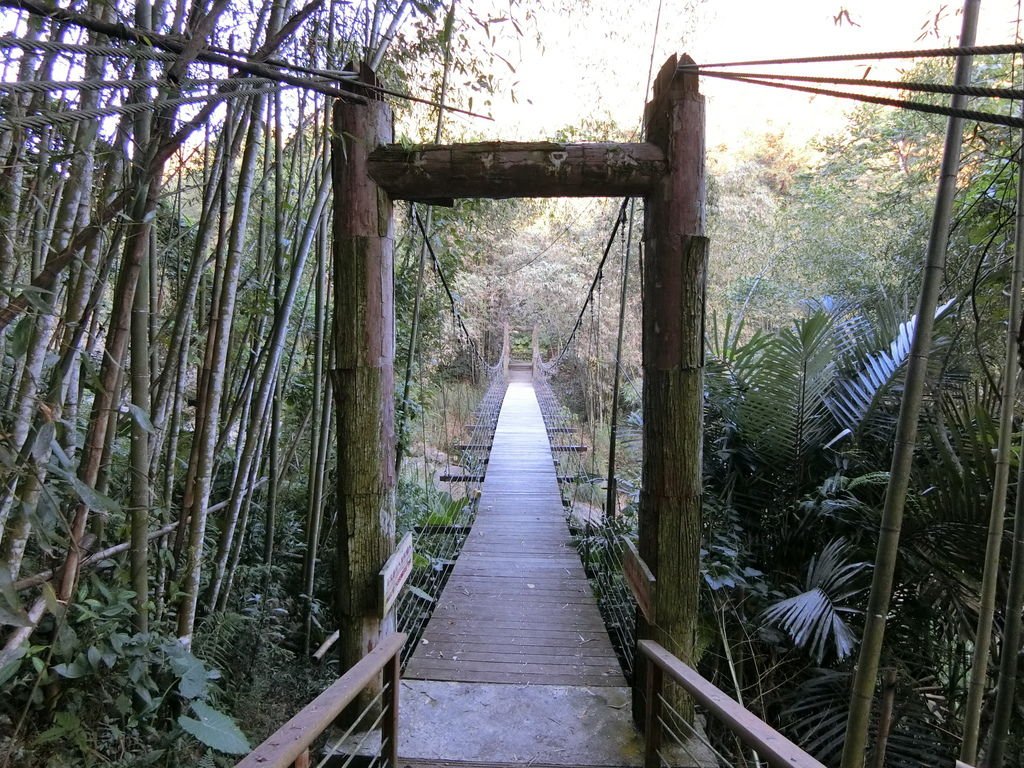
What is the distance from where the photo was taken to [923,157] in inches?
173

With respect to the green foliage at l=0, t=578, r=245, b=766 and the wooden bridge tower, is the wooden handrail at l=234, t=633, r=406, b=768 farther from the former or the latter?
the green foliage at l=0, t=578, r=245, b=766

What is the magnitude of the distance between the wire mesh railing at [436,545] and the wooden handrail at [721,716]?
0.82 m

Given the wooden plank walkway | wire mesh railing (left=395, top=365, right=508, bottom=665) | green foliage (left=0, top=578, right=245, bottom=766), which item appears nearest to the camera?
green foliage (left=0, top=578, right=245, bottom=766)

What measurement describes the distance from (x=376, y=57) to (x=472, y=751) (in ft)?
6.82

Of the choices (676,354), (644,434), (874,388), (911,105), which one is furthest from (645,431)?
(874,388)

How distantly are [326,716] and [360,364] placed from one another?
846 mm

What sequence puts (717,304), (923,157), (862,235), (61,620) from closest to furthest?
(61,620) < (923,157) < (862,235) < (717,304)

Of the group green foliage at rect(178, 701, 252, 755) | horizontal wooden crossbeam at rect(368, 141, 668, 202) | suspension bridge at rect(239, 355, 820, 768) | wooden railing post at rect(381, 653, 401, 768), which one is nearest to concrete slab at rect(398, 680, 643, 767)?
suspension bridge at rect(239, 355, 820, 768)

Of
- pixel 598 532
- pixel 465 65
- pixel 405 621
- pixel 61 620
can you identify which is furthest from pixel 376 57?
pixel 598 532

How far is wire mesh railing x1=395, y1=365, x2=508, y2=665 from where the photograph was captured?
7.94 ft

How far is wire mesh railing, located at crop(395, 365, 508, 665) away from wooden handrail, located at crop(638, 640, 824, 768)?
82 cm

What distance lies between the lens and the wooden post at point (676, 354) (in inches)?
58.7

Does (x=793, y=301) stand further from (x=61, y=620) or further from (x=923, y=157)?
(x=61, y=620)

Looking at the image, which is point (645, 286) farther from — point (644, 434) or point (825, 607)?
point (825, 607)
